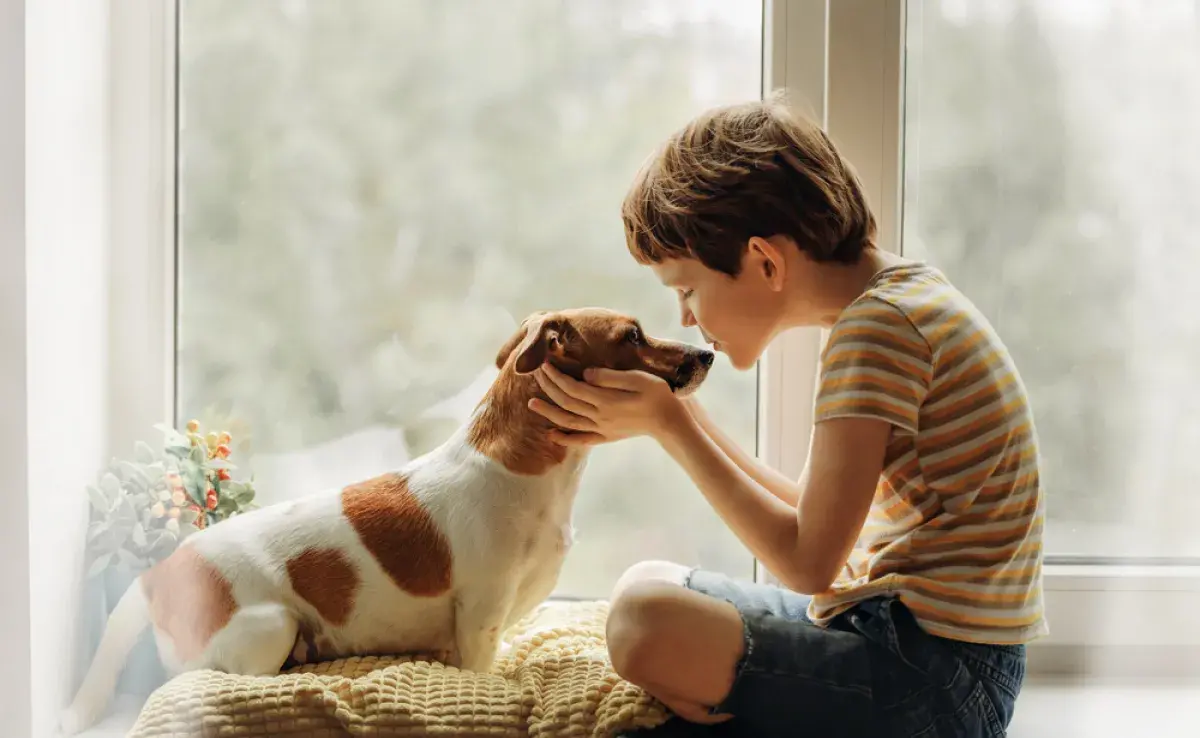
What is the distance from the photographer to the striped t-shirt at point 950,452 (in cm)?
103

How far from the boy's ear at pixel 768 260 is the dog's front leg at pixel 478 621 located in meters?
0.50

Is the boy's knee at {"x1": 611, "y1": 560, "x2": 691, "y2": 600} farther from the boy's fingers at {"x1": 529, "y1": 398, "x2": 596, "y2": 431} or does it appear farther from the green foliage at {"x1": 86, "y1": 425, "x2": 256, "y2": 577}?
the green foliage at {"x1": 86, "y1": 425, "x2": 256, "y2": 577}

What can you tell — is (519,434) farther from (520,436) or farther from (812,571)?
(812,571)

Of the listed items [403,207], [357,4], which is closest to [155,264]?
[403,207]

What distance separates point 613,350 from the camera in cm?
120

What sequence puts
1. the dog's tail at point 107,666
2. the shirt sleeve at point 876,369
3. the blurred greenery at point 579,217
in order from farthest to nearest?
the blurred greenery at point 579,217
the dog's tail at point 107,666
the shirt sleeve at point 876,369

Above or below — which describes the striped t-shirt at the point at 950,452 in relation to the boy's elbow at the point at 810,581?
above

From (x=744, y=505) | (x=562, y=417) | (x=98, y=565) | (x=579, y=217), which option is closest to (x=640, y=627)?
(x=744, y=505)

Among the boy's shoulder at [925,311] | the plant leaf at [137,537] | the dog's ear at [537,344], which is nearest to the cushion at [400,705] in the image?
the plant leaf at [137,537]

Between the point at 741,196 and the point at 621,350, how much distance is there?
0.24 metres

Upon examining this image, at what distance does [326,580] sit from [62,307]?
52cm

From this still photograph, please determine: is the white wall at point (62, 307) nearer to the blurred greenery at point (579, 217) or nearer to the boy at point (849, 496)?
the blurred greenery at point (579, 217)

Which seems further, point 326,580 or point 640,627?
point 326,580

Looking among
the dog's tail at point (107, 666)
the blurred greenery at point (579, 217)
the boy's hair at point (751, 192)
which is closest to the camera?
the boy's hair at point (751, 192)
